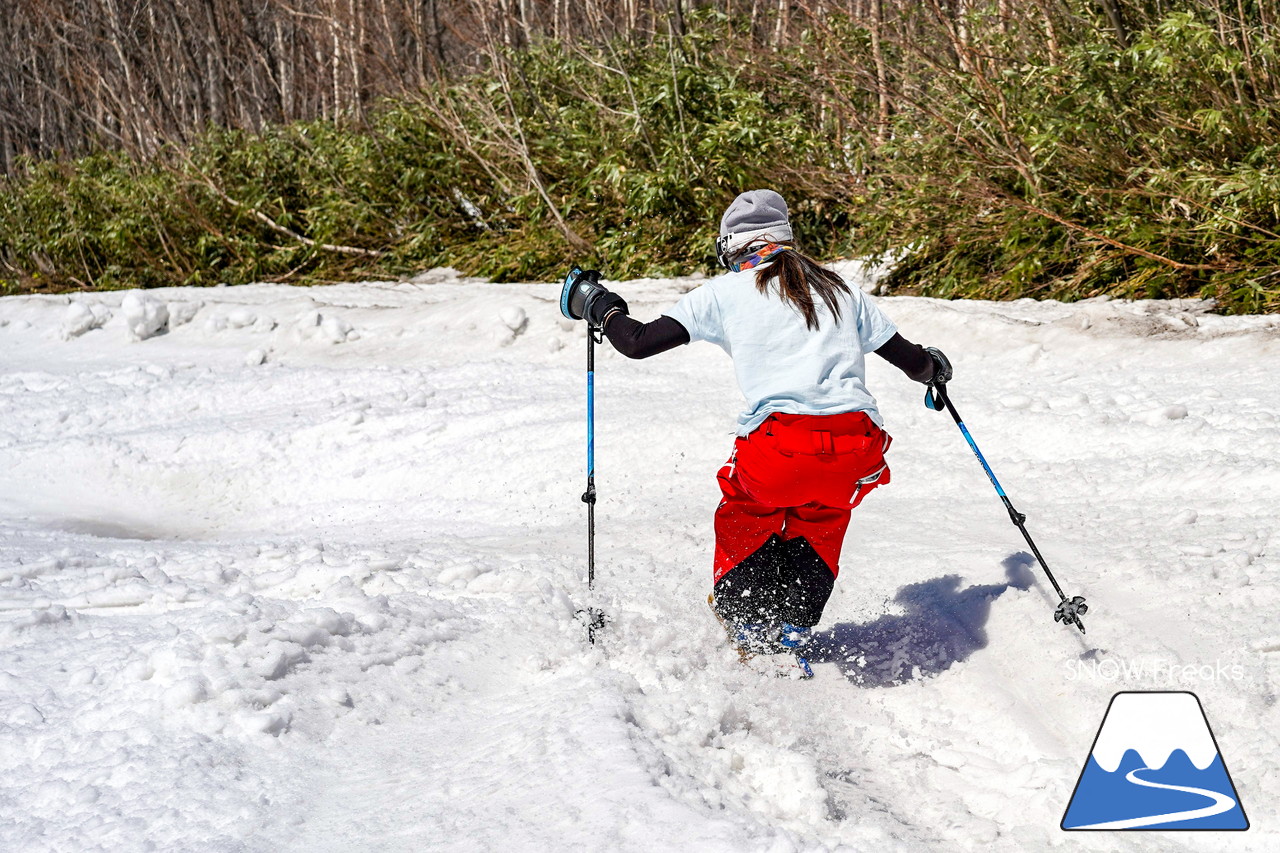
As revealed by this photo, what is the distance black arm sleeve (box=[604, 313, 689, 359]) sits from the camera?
3010mm

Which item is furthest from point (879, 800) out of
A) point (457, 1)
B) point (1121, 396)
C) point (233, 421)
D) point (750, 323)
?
point (457, 1)

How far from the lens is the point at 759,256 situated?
3.10m

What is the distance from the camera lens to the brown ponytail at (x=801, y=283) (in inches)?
116

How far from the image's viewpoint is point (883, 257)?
788 cm

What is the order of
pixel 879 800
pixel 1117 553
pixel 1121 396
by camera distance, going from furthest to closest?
pixel 1121 396 → pixel 1117 553 → pixel 879 800

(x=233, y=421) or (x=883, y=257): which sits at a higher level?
(x=883, y=257)

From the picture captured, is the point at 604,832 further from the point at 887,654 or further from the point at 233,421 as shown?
the point at 233,421

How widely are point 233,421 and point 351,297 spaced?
9.78 ft

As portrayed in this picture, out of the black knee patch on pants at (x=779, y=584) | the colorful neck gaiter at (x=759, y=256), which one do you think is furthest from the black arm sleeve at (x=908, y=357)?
the black knee patch on pants at (x=779, y=584)

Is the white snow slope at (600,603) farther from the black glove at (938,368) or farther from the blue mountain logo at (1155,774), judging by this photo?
the black glove at (938,368)

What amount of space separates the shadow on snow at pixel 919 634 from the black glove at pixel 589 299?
1.25 metres

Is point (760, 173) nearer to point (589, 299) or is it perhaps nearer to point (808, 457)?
point (589, 299)

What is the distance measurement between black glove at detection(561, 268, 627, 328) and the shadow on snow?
49.1 inches

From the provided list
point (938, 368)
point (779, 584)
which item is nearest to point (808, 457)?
point (779, 584)
